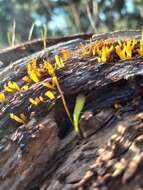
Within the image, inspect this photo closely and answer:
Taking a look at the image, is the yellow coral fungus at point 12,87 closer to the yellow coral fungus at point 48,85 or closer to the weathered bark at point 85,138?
the weathered bark at point 85,138

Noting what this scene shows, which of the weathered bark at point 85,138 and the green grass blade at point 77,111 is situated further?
the green grass blade at point 77,111

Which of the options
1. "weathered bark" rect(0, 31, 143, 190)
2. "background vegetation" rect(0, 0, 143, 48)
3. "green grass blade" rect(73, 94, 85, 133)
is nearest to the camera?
"weathered bark" rect(0, 31, 143, 190)

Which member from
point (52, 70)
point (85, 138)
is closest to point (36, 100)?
point (52, 70)

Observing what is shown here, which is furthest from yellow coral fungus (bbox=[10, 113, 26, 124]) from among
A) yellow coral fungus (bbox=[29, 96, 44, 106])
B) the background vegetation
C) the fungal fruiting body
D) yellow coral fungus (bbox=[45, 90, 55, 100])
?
the background vegetation

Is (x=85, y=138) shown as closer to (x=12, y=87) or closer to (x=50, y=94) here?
(x=50, y=94)

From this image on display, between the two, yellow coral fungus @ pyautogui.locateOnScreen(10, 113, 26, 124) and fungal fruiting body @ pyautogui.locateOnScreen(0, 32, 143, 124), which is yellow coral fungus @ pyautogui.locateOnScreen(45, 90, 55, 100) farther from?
yellow coral fungus @ pyautogui.locateOnScreen(10, 113, 26, 124)

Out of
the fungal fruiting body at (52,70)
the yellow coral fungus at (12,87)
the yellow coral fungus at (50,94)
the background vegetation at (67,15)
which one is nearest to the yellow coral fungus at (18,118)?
the fungal fruiting body at (52,70)

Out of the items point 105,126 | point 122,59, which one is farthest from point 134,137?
point 122,59
